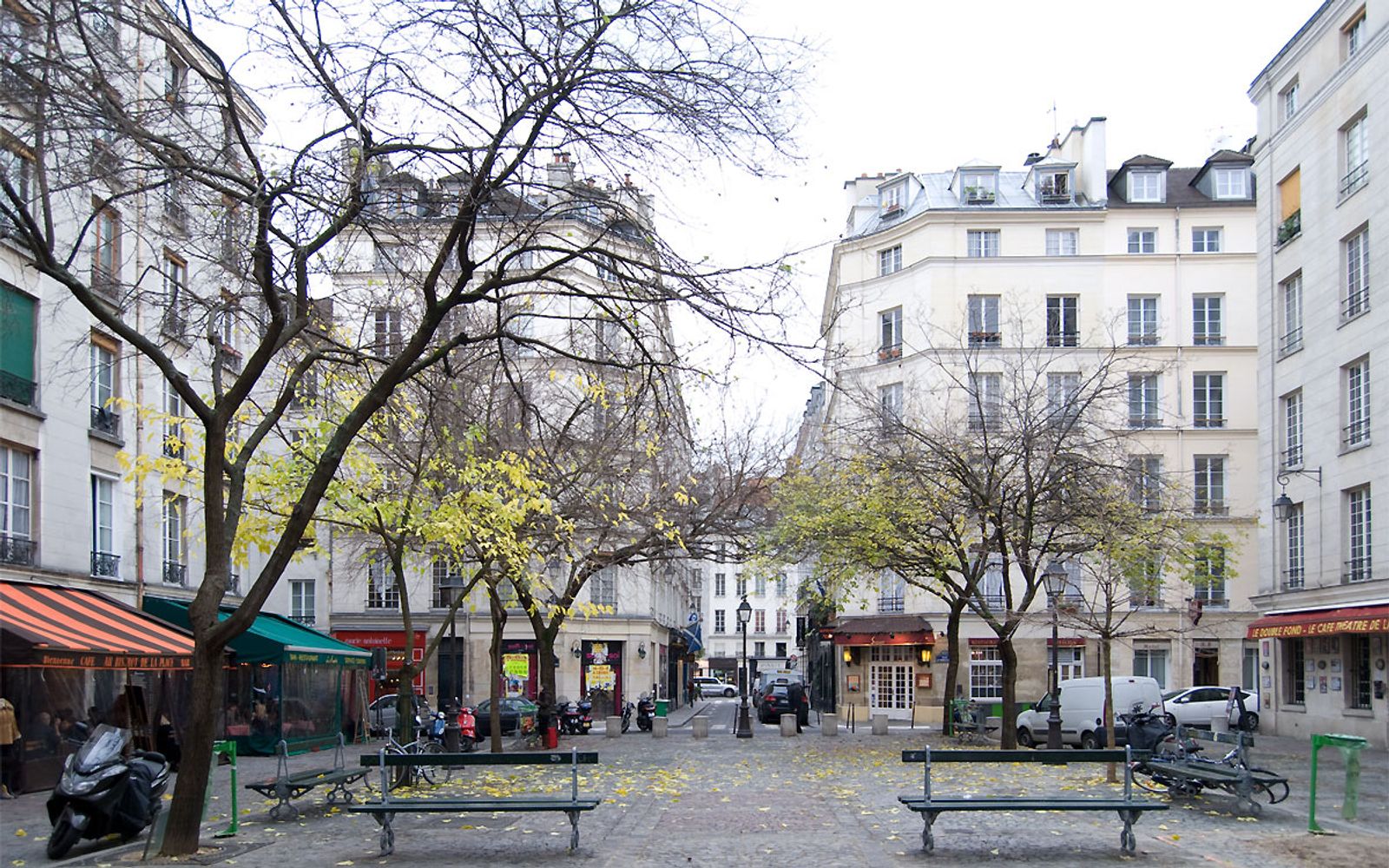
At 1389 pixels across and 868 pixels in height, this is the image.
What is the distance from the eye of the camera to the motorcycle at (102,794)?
488 inches

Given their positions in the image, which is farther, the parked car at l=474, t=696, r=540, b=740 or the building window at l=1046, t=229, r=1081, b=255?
the building window at l=1046, t=229, r=1081, b=255

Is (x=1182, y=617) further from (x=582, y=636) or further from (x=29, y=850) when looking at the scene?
(x=29, y=850)

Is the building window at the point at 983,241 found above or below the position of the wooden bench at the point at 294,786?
above

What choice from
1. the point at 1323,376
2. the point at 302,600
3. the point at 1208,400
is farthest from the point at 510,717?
the point at 1208,400

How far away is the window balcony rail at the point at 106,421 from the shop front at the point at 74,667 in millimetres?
3052

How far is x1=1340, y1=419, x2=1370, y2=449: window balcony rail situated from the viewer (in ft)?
95.8

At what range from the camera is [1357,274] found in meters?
29.8

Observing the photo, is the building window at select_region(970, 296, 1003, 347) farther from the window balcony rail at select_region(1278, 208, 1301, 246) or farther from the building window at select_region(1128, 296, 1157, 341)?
the window balcony rail at select_region(1278, 208, 1301, 246)

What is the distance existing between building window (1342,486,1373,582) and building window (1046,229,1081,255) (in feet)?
64.5

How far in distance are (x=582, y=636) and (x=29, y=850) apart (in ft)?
125

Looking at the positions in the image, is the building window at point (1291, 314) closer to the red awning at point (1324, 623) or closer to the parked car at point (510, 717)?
the red awning at point (1324, 623)

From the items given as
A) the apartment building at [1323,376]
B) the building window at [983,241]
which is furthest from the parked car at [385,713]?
the building window at [983,241]

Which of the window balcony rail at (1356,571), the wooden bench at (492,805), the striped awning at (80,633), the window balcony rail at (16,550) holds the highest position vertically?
the window balcony rail at (16,550)

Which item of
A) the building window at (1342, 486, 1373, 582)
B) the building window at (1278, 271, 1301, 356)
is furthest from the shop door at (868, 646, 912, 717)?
the building window at (1342, 486, 1373, 582)
